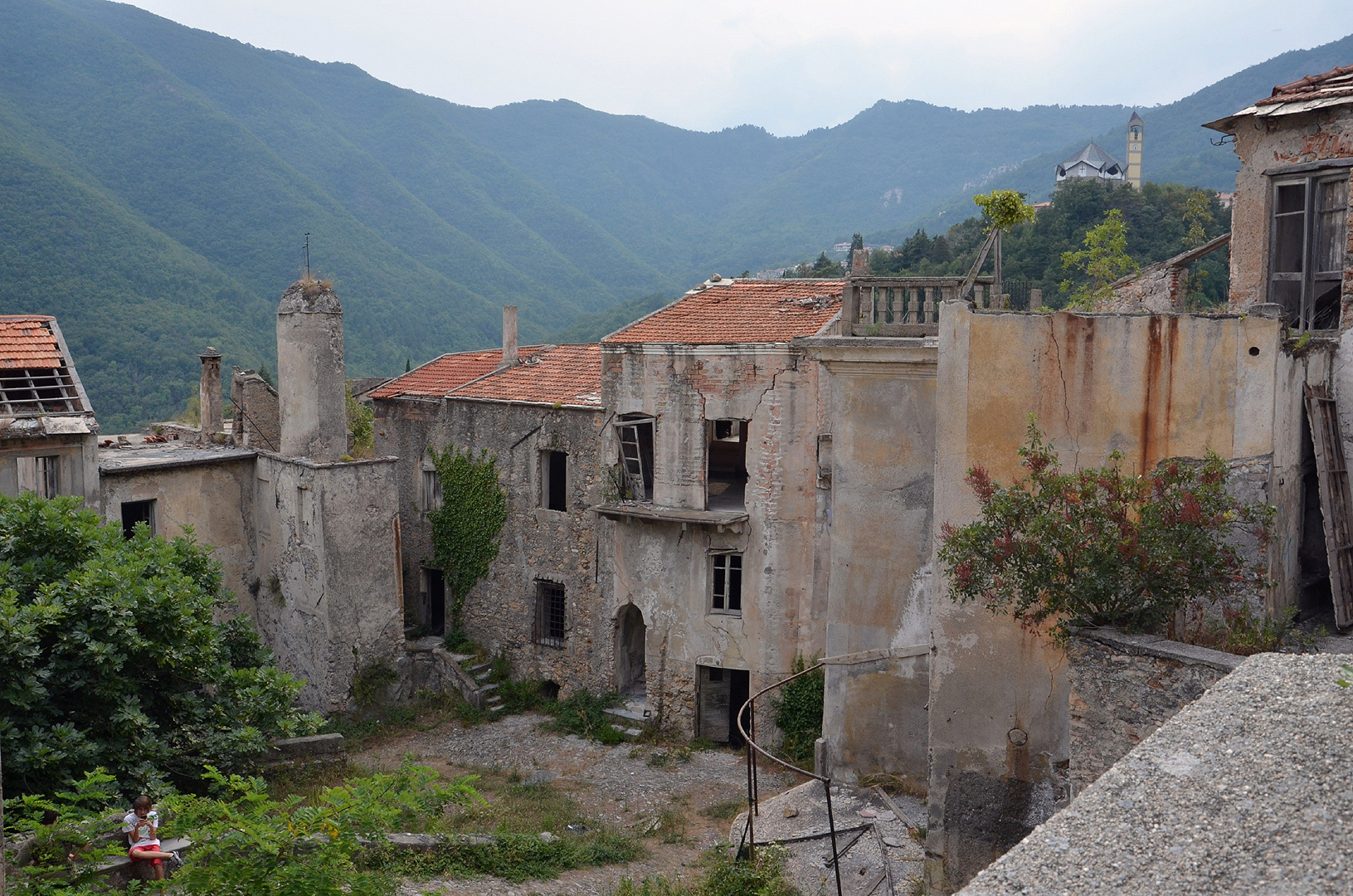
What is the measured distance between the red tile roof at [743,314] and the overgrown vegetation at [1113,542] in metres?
11.3

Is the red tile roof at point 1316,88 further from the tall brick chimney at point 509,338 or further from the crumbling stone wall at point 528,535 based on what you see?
the tall brick chimney at point 509,338

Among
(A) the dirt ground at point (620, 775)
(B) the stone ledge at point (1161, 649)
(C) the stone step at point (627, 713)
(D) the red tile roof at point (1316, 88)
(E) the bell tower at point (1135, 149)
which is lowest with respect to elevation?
(A) the dirt ground at point (620, 775)

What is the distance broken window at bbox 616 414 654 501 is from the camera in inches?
901

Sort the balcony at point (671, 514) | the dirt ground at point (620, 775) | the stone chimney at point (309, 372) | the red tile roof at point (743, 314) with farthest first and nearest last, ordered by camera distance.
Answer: the stone chimney at point (309, 372) → the red tile roof at point (743, 314) → the balcony at point (671, 514) → the dirt ground at point (620, 775)

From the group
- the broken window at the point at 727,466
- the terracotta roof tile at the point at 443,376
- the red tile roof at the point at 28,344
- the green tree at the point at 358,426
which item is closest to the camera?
the red tile roof at the point at 28,344

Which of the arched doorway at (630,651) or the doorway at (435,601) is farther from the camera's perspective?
the doorway at (435,601)

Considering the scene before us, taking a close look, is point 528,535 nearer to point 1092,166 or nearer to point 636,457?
point 636,457

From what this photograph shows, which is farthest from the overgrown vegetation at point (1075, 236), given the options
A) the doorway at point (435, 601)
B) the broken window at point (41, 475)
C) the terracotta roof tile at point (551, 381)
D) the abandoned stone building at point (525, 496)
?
the broken window at point (41, 475)

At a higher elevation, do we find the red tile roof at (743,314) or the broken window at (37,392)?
the red tile roof at (743,314)

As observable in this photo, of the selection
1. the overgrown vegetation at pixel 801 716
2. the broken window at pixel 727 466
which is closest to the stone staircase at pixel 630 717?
the overgrown vegetation at pixel 801 716

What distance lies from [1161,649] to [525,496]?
1801 cm

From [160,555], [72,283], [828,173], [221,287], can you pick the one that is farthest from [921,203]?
[160,555]

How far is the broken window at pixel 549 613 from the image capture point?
24953mm

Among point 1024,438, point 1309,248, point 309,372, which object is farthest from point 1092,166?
point 1024,438
